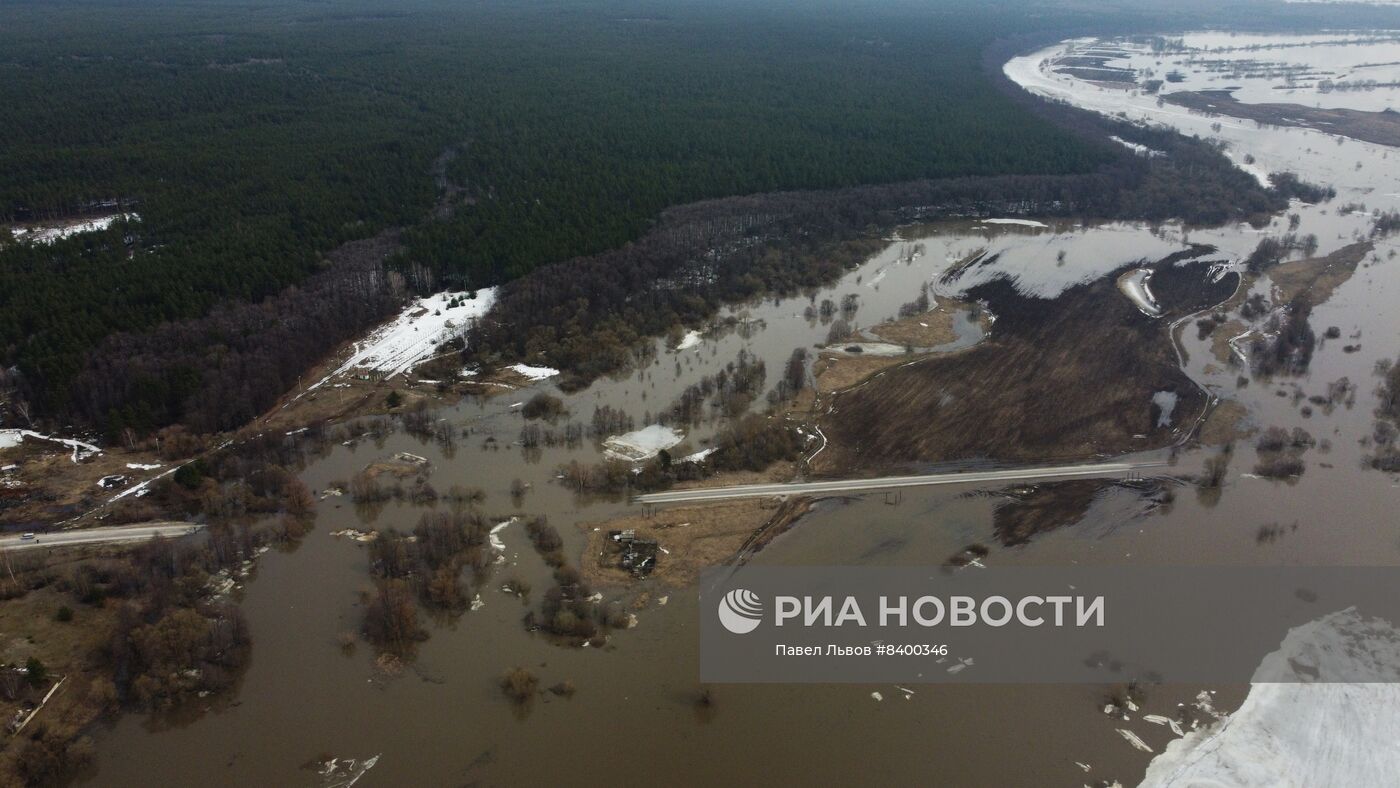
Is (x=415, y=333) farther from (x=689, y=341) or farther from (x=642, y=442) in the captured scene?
(x=642, y=442)

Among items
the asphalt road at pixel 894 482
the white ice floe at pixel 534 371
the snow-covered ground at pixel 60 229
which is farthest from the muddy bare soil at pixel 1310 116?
the snow-covered ground at pixel 60 229

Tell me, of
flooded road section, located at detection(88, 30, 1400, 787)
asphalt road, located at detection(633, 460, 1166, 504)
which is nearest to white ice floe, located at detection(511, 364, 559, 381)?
flooded road section, located at detection(88, 30, 1400, 787)

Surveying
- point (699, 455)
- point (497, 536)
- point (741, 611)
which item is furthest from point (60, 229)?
point (741, 611)

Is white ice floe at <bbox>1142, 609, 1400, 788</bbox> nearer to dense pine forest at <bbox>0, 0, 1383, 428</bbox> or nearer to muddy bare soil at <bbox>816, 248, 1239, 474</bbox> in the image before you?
muddy bare soil at <bbox>816, 248, 1239, 474</bbox>

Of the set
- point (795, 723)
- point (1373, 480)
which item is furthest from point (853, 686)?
point (1373, 480)

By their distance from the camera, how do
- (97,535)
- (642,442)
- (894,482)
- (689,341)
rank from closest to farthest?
(97,535) → (894,482) → (642,442) → (689,341)
